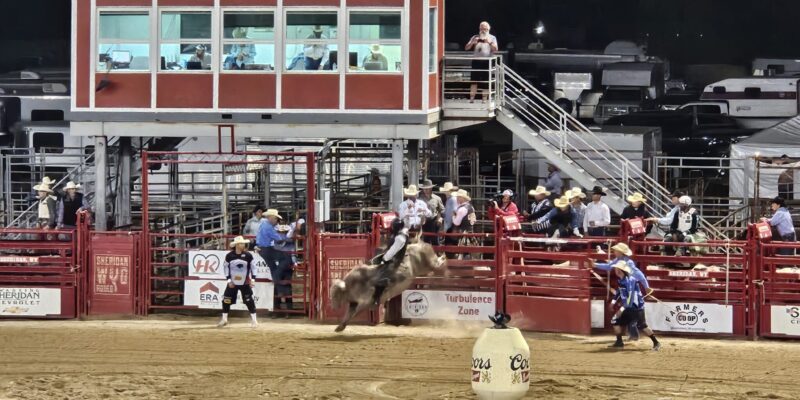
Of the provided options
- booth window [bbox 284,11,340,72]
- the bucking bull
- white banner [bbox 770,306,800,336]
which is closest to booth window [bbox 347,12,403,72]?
booth window [bbox 284,11,340,72]

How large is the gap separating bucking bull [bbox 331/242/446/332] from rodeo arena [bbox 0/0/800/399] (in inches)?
1.4

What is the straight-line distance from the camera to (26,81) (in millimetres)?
38500

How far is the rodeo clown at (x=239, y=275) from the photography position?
875 inches

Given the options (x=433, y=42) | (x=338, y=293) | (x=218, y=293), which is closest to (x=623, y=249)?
(x=338, y=293)

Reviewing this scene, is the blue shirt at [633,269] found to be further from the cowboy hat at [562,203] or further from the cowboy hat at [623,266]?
the cowboy hat at [562,203]

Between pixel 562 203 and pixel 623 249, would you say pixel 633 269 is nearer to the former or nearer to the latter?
pixel 623 249

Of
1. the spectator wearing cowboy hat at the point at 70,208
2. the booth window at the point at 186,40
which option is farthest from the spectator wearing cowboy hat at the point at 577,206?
the spectator wearing cowboy hat at the point at 70,208

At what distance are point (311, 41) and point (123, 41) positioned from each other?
339 cm

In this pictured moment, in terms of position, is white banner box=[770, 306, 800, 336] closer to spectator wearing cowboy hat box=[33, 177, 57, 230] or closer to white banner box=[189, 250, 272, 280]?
white banner box=[189, 250, 272, 280]

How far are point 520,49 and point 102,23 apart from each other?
55.1 ft

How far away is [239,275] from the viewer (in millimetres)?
22234

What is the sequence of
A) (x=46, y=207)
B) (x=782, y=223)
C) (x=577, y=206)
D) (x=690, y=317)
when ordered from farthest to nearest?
(x=46, y=207), (x=577, y=206), (x=782, y=223), (x=690, y=317)

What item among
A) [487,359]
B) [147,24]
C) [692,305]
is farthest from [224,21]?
[487,359]

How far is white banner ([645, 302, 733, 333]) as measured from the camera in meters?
21.3
